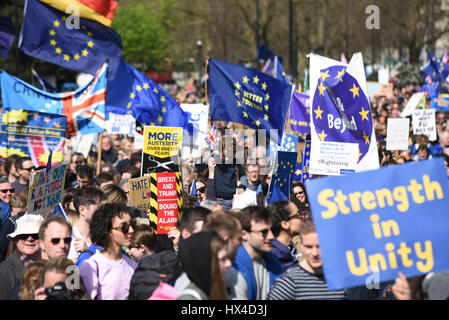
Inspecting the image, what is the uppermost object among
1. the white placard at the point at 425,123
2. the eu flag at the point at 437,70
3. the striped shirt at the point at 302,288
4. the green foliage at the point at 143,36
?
the green foliage at the point at 143,36

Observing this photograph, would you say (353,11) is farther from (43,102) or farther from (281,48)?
(43,102)

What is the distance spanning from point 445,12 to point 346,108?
37.1 m

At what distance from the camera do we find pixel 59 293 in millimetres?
4512

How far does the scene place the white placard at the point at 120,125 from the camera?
1578 cm

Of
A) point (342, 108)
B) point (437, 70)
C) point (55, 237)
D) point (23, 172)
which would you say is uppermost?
point (437, 70)

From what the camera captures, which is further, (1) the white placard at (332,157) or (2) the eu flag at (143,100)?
(2) the eu flag at (143,100)

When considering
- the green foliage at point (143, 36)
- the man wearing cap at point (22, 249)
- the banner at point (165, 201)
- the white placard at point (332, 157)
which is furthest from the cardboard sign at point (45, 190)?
the green foliage at point (143, 36)

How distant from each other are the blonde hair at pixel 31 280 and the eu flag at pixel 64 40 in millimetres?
7973

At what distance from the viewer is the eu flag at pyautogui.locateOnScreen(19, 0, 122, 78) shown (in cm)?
1234

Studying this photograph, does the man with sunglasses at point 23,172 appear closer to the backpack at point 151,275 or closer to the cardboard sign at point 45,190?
the cardboard sign at point 45,190

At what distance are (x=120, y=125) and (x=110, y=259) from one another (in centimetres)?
1060

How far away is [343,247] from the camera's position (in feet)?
14.0

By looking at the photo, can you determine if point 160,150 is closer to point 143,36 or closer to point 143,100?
point 143,100

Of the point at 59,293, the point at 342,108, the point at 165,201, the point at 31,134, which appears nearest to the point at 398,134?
the point at 342,108
